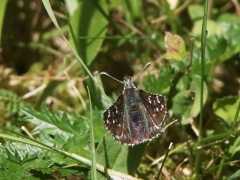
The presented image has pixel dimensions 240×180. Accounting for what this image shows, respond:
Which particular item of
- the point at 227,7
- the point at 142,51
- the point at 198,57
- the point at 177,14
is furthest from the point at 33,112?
the point at 227,7

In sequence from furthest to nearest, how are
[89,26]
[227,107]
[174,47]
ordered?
[89,26], [227,107], [174,47]

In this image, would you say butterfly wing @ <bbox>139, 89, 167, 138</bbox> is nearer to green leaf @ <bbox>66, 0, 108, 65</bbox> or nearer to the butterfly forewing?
the butterfly forewing

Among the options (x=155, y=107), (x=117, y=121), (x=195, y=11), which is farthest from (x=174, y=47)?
(x=195, y=11)

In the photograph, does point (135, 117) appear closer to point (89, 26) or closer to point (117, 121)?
point (117, 121)

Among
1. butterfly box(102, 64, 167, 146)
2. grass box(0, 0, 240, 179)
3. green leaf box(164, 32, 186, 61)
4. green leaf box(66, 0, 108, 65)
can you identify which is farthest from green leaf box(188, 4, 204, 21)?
butterfly box(102, 64, 167, 146)

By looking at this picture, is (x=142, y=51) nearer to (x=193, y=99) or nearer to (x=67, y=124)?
(x=193, y=99)

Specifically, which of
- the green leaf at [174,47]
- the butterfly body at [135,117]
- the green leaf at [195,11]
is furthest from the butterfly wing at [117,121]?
the green leaf at [195,11]

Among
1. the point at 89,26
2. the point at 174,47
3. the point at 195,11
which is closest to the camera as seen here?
the point at 174,47
